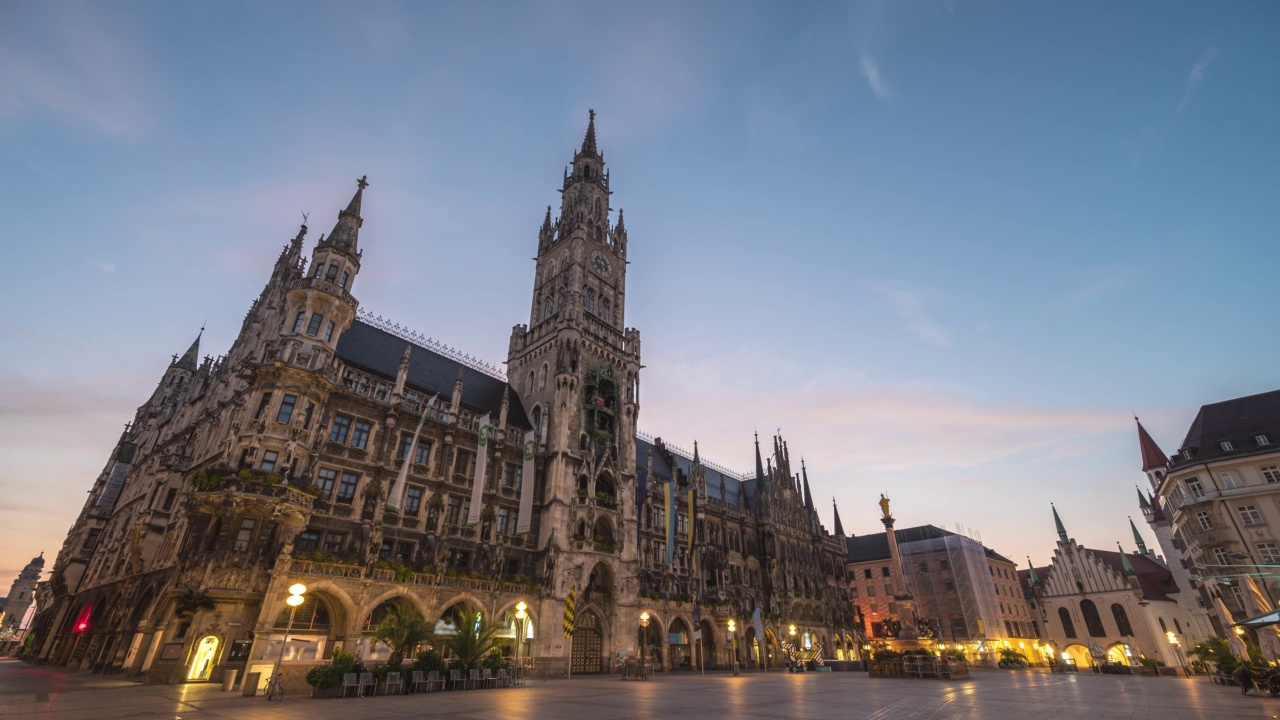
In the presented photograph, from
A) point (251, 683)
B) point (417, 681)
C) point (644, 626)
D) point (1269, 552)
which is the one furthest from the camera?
point (644, 626)

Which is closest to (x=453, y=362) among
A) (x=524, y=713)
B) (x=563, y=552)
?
(x=563, y=552)

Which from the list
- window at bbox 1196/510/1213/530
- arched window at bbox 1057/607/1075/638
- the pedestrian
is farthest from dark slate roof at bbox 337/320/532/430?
arched window at bbox 1057/607/1075/638

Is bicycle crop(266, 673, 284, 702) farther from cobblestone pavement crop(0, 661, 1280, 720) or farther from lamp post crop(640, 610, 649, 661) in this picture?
lamp post crop(640, 610, 649, 661)

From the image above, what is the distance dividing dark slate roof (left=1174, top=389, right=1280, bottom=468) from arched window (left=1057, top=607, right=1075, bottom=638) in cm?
3318

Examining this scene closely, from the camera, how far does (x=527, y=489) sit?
126 feet

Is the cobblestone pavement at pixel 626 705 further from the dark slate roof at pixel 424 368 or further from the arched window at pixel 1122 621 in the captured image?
the arched window at pixel 1122 621

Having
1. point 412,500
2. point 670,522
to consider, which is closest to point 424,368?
point 412,500

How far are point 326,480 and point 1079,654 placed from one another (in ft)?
296

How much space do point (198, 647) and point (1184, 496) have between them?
70538mm

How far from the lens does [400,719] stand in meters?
13.2

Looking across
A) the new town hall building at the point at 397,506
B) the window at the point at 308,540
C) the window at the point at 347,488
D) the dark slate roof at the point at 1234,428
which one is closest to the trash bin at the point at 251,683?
the new town hall building at the point at 397,506

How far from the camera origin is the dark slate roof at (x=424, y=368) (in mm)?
37469

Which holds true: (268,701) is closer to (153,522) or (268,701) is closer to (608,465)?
(153,522)

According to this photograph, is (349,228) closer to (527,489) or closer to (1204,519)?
(527,489)
